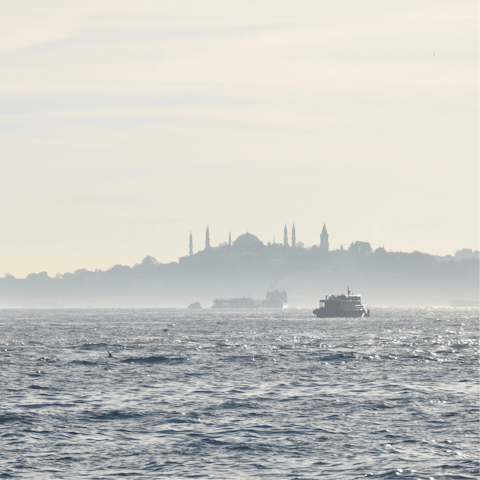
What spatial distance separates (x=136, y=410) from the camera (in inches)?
1767

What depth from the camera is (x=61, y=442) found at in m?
36.4

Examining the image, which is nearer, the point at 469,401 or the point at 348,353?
the point at 469,401

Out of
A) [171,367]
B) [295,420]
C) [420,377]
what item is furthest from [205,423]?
[171,367]

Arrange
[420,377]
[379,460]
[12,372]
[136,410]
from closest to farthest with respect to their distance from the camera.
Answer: [379,460] → [136,410] → [420,377] → [12,372]

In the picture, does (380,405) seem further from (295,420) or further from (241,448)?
(241,448)

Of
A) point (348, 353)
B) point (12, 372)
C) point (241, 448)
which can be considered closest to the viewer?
point (241, 448)

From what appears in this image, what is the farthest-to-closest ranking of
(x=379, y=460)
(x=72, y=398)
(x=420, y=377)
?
(x=420, y=377), (x=72, y=398), (x=379, y=460)

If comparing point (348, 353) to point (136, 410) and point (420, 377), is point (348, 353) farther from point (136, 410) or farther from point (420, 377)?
point (136, 410)

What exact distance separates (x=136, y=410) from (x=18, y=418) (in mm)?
6005

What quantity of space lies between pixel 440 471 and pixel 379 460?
107 inches

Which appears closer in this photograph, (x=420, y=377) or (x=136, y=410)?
(x=136, y=410)

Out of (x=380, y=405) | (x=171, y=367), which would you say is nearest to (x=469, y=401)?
(x=380, y=405)

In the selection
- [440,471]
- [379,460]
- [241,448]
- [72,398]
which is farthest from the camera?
[72,398]

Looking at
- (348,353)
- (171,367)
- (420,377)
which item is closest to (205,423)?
(420,377)
